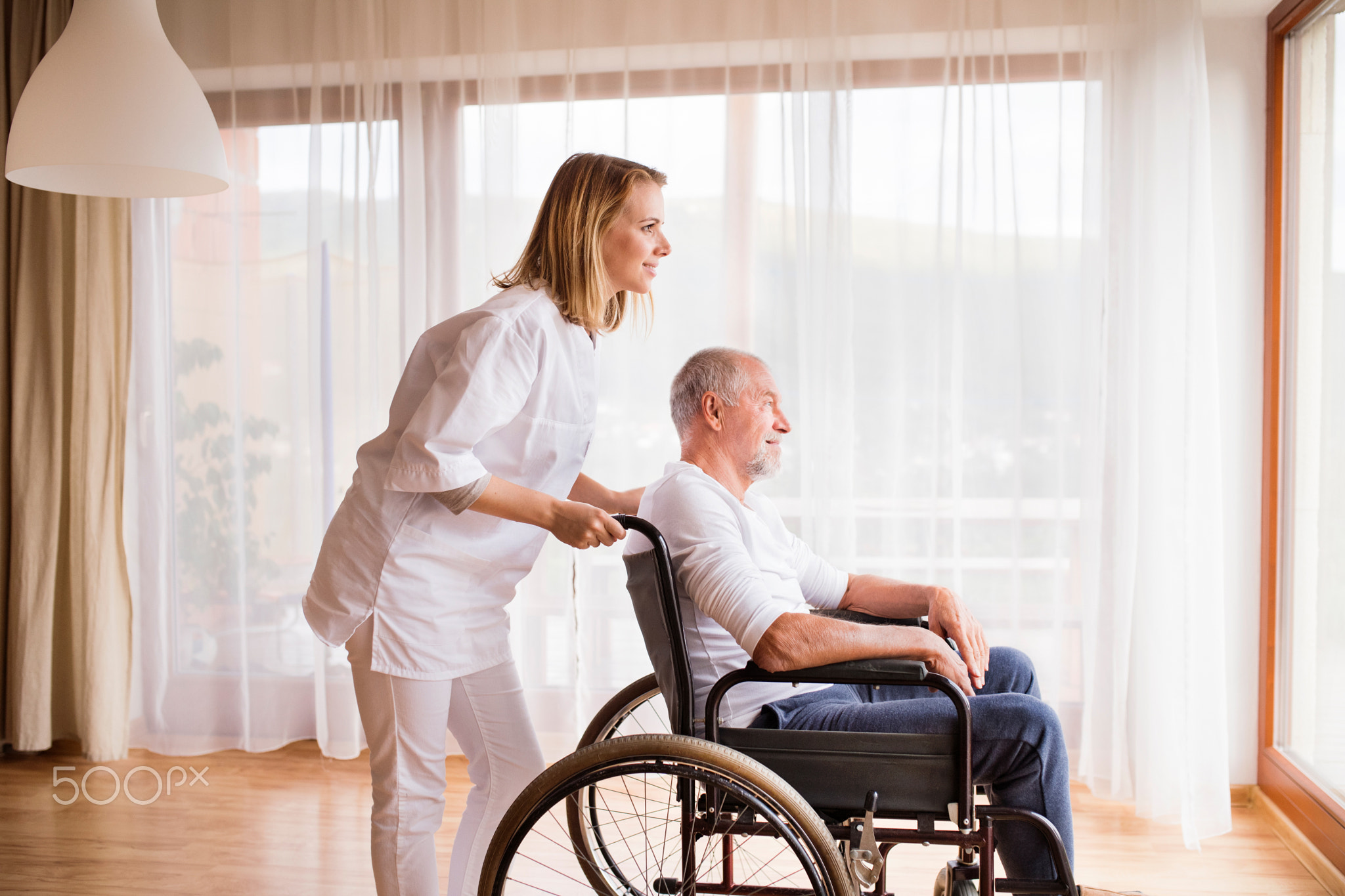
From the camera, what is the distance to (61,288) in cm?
289

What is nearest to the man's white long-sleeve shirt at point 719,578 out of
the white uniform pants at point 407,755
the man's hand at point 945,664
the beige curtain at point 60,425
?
the man's hand at point 945,664

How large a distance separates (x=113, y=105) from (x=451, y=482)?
94cm

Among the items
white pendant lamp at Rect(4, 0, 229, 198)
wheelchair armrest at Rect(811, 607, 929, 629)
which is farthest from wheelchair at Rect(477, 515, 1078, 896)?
white pendant lamp at Rect(4, 0, 229, 198)

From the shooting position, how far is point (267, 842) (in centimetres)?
236

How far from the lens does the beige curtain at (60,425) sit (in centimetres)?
286

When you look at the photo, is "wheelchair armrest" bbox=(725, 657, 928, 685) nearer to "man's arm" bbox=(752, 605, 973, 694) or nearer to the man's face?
"man's arm" bbox=(752, 605, 973, 694)

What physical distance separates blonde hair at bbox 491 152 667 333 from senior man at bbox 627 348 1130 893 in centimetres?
25

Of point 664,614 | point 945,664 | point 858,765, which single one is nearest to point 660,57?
point 664,614

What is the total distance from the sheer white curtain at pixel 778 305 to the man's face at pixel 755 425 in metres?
0.79

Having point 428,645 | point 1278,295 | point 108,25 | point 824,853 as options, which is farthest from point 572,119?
point 824,853

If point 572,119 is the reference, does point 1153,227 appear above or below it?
below

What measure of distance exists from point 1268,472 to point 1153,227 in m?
0.73

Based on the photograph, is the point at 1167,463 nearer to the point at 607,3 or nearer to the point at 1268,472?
the point at 1268,472

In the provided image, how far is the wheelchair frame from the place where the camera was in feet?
4.42
